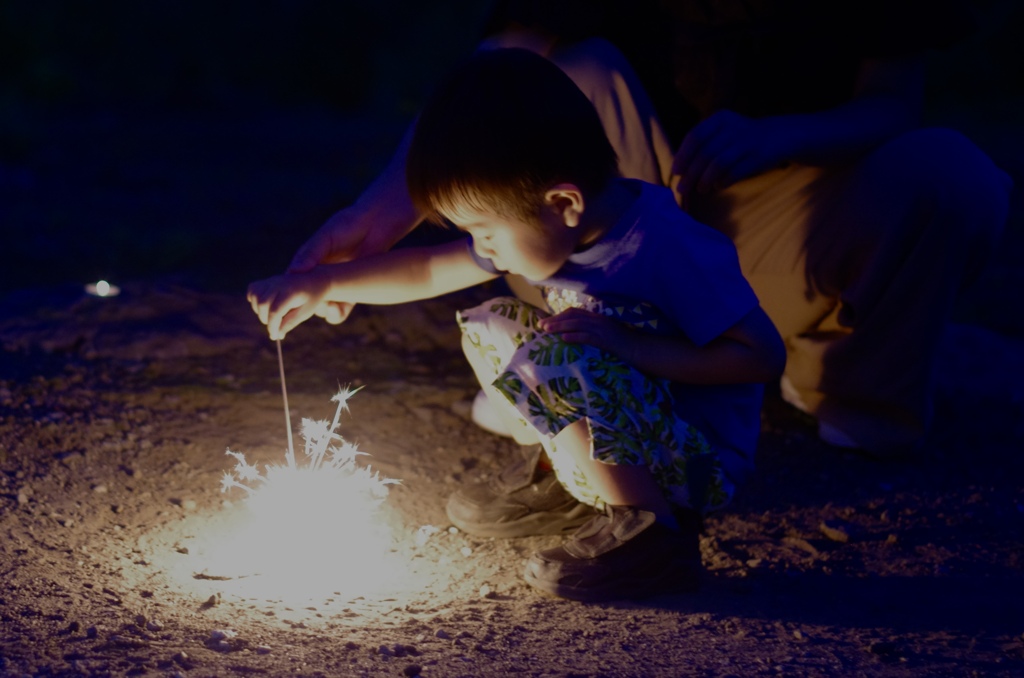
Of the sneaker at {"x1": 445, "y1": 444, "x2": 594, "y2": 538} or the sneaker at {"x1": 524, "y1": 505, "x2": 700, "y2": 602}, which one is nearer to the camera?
the sneaker at {"x1": 524, "y1": 505, "x2": 700, "y2": 602}

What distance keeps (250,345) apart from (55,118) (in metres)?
4.93

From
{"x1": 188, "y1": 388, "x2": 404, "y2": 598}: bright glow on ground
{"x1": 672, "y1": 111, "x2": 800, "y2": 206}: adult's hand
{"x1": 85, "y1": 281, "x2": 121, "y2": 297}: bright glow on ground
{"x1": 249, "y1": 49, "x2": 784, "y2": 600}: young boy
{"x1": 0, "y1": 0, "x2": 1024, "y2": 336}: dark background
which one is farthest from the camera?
{"x1": 0, "y1": 0, "x2": 1024, "y2": 336}: dark background

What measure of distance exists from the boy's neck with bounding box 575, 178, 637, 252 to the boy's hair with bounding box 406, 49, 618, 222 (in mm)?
66

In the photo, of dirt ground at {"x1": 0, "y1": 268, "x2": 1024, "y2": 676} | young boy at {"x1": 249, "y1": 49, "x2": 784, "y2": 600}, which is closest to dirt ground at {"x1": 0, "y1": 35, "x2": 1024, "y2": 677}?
dirt ground at {"x1": 0, "y1": 268, "x2": 1024, "y2": 676}

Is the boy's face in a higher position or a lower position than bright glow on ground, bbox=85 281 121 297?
lower

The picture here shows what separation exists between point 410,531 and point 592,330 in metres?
0.78

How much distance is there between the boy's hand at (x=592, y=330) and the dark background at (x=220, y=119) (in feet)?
5.86

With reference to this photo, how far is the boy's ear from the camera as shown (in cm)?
217

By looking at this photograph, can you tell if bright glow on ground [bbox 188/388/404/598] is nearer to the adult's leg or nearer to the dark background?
the adult's leg

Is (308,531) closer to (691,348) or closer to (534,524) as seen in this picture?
(534,524)

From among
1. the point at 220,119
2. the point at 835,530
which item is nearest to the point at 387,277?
the point at 835,530

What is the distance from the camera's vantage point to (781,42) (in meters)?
3.00

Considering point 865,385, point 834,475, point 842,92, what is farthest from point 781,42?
point 834,475

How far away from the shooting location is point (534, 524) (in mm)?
2625
